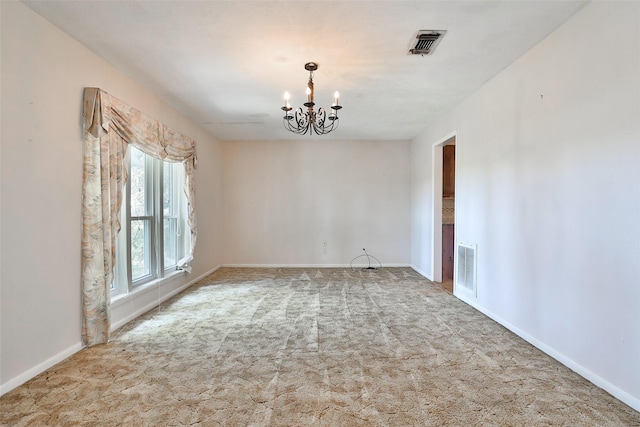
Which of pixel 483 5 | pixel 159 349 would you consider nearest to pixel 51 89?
pixel 159 349

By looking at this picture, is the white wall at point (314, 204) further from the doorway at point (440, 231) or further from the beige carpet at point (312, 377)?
the beige carpet at point (312, 377)

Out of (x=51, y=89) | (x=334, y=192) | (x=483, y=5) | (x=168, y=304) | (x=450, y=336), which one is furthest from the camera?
(x=334, y=192)

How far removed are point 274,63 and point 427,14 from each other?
1444 mm

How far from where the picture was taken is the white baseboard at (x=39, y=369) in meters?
2.02

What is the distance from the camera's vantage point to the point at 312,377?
7.23 ft

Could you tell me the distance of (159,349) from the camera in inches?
105

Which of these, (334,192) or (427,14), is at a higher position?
(427,14)

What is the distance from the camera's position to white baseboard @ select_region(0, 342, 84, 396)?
2.02 meters

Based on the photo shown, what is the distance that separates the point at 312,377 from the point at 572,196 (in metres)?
2.34

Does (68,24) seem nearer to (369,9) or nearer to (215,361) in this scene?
(369,9)

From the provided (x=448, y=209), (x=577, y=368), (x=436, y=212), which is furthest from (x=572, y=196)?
(x=448, y=209)

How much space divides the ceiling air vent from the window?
9.94ft

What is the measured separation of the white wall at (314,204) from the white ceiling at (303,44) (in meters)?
2.30

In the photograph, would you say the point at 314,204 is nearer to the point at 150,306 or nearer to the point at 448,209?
the point at 448,209
